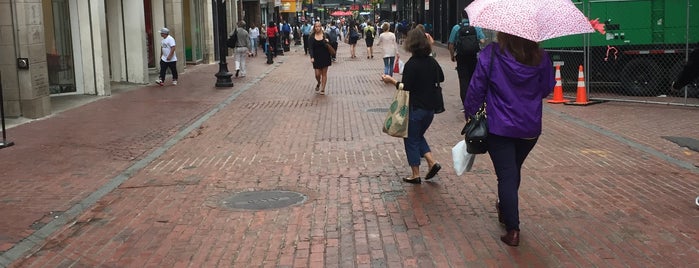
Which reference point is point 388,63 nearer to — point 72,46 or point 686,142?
point 72,46

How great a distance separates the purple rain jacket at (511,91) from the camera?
5.00 meters

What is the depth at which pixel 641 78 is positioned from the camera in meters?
15.2

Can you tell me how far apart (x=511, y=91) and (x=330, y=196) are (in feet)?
7.59

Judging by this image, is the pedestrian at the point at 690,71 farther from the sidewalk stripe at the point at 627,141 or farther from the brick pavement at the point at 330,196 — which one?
the sidewalk stripe at the point at 627,141

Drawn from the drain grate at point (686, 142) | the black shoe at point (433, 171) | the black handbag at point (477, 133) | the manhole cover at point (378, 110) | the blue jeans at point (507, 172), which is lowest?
the drain grate at point (686, 142)

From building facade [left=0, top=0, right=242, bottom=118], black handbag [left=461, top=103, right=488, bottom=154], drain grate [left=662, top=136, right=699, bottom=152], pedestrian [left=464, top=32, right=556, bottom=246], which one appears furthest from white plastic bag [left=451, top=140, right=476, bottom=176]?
building facade [left=0, top=0, right=242, bottom=118]

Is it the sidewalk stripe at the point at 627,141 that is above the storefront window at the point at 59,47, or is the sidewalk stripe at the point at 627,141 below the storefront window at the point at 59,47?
below

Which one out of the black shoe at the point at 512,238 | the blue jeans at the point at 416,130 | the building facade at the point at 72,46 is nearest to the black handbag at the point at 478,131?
the black shoe at the point at 512,238

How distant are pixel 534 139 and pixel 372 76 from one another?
657 inches

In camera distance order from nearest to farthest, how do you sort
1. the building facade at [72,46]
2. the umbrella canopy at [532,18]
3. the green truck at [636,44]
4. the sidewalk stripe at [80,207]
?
the umbrella canopy at [532,18]
the sidewalk stripe at [80,207]
the building facade at [72,46]
the green truck at [636,44]

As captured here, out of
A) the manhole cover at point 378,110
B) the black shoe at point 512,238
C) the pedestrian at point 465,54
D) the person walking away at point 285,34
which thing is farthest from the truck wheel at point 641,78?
the person walking away at point 285,34

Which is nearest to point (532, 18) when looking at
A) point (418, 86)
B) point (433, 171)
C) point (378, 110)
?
point (418, 86)

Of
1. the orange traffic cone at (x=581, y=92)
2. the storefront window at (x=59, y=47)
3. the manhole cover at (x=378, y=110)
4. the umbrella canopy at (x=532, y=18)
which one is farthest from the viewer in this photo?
the storefront window at (x=59, y=47)

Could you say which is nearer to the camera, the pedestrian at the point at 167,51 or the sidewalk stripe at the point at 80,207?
the sidewalk stripe at the point at 80,207
